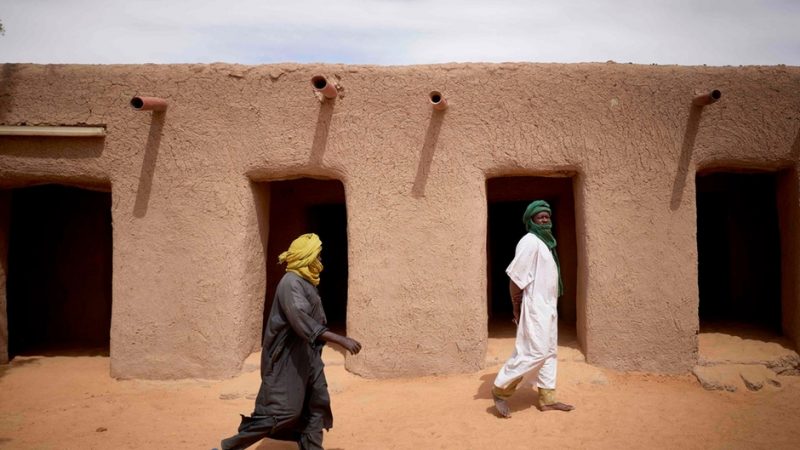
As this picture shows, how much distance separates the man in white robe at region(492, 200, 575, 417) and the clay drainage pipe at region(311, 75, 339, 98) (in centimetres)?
201

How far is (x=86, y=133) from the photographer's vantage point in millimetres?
5395

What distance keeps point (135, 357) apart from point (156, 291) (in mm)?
A: 646

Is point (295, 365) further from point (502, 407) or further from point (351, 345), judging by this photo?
point (502, 407)

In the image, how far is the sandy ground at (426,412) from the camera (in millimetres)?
3945

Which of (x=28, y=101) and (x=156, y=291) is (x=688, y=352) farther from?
(x=28, y=101)

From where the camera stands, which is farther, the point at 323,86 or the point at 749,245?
the point at 749,245

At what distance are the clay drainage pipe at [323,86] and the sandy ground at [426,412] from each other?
8.07 feet

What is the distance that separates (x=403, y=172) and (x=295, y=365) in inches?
92.6

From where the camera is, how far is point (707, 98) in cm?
495

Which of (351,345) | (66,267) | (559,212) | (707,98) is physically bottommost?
(351,345)

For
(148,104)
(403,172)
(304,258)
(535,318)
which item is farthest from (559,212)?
(148,104)

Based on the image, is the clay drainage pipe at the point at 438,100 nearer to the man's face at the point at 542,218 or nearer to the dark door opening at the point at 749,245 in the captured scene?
the man's face at the point at 542,218

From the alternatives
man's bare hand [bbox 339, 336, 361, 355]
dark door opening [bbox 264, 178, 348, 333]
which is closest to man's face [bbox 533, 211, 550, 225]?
man's bare hand [bbox 339, 336, 361, 355]

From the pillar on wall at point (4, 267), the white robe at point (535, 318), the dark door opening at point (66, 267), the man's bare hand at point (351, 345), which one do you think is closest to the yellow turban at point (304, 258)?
the man's bare hand at point (351, 345)
